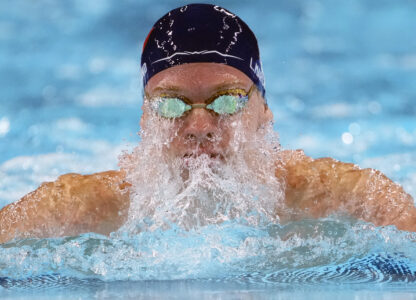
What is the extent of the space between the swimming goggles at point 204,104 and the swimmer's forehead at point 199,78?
0.17ft

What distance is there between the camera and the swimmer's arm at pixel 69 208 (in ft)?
10.8

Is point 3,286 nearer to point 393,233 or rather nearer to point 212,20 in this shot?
point 393,233

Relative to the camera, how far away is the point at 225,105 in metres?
3.23

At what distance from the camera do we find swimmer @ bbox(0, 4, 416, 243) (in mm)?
3180

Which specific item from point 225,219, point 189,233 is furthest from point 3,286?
point 225,219

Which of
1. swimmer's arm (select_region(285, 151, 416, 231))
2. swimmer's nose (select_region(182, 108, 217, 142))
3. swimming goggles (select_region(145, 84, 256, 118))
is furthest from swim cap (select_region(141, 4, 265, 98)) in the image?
swimmer's arm (select_region(285, 151, 416, 231))

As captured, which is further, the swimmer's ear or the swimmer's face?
the swimmer's ear

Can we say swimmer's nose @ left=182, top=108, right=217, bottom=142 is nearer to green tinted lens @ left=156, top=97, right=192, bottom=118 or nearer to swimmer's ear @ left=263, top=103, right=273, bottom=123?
green tinted lens @ left=156, top=97, right=192, bottom=118

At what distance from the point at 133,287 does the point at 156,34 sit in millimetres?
2290

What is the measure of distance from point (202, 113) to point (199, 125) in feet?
0.29

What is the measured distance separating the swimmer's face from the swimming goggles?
0.08 feet

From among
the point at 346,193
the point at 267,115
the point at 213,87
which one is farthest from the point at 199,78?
the point at 346,193

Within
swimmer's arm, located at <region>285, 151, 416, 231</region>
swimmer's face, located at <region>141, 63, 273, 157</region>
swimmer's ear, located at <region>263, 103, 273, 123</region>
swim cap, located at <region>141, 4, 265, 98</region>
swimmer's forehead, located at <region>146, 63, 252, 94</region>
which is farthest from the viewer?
swimmer's ear, located at <region>263, 103, 273, 123</region>

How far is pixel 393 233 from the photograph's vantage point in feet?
9.15
